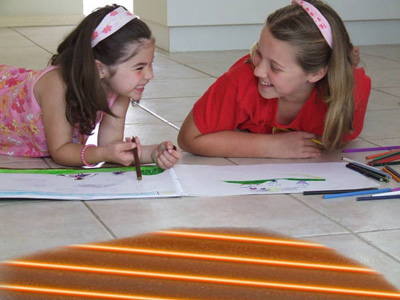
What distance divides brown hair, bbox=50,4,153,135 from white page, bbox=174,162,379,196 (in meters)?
0.21

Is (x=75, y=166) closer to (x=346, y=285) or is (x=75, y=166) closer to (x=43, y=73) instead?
(x=43, y=73)

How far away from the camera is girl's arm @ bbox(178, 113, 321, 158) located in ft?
5.56

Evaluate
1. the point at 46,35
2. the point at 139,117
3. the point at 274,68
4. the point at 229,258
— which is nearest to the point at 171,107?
the point at 139,117

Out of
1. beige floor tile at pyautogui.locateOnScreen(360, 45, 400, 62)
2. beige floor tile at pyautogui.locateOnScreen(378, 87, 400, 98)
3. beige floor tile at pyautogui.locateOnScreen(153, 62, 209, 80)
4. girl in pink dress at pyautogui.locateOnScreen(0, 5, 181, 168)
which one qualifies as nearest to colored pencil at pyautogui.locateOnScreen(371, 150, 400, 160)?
girl in pink dress at pyautogui.locateOnScreen(0, 5, 181, 168)

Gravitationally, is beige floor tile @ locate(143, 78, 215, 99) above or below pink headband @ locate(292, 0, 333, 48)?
below

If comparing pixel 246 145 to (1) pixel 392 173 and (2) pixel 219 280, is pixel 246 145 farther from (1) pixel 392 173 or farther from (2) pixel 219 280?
(2) pixel 219 280

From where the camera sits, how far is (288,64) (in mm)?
1612

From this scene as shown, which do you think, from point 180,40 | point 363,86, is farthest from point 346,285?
point 180,40

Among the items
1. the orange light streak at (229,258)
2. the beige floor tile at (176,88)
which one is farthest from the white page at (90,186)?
the beige floor tile at (176,88)

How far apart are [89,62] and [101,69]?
0.15ft

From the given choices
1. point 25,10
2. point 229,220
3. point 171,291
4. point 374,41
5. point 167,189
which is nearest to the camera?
point 171,291

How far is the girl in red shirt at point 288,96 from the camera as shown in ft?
5.29

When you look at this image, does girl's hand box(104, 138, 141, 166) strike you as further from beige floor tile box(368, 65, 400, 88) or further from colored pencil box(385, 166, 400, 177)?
beige floor tile box(368, 65, 400, 88)

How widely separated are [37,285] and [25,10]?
143 inches
